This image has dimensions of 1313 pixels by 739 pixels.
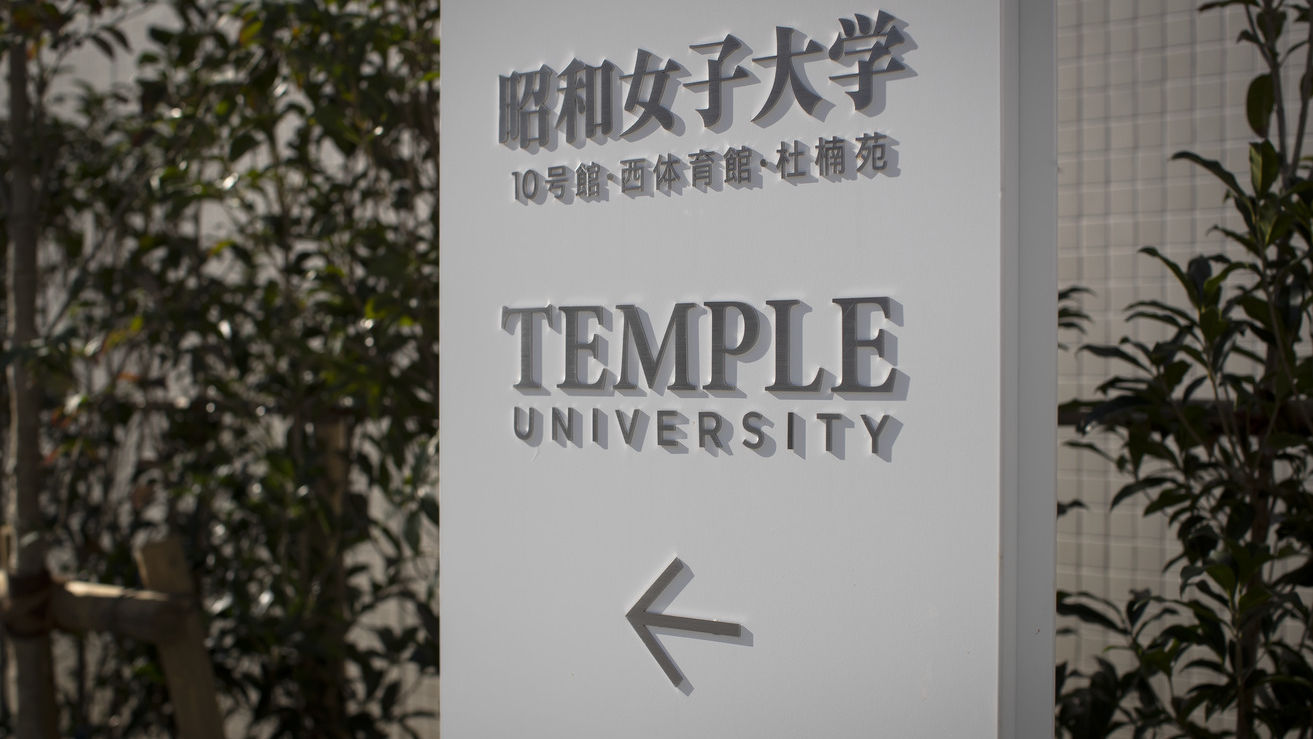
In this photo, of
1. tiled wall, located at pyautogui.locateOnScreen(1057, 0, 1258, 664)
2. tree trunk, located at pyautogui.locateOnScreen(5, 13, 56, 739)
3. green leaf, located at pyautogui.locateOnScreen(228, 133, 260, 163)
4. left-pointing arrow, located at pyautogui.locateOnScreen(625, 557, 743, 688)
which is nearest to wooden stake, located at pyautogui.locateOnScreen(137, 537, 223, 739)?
tree trunk, located at pyautogui.locateOnScreen(5, 13, 56, 739)

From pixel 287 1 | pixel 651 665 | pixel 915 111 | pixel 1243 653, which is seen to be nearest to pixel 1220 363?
pixel 1243 653

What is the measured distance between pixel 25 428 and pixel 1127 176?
2.43 meters

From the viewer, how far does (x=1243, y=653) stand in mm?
1626

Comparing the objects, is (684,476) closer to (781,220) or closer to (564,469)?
(564,469)

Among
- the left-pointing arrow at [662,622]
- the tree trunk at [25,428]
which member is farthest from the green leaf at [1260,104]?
the tree trunk at [25,428]

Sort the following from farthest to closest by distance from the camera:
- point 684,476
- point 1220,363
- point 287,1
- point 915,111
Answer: point 287,1 < point 1220,363 < point 684,476 < point 915,111

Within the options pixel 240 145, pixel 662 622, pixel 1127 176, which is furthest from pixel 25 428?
pixel 1127 176

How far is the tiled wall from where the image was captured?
2.06 metres

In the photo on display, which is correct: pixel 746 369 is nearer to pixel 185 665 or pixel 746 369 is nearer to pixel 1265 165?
pixel 1265 165

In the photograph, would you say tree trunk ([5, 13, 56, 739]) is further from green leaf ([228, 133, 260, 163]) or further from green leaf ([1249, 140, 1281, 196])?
green leaf ([1249, 140, 1281, 196])

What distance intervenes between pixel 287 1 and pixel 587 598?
4.52 ft

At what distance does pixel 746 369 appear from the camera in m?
1.09

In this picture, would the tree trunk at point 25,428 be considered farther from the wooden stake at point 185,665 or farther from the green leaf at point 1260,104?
the green leaf at point 1260,104

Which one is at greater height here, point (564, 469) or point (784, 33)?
point (784, 33)
